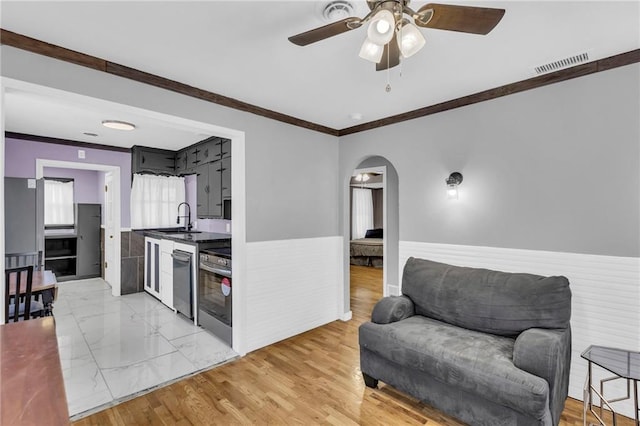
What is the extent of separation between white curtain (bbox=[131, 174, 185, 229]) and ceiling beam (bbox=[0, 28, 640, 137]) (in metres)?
3.18

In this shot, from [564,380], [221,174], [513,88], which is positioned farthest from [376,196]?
[564,380]

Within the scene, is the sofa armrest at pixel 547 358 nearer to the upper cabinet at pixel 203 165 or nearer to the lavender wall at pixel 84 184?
the upper cabinet at pixel 203 165

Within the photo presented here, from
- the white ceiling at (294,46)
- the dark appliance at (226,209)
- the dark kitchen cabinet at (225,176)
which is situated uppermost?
the white ceiling at (294,46)

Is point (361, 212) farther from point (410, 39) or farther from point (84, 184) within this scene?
point (410, 39)

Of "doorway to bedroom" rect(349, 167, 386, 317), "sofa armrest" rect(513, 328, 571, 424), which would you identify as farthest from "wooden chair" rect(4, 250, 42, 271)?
"sofa armrest" rect(513, 328, 571, 424)

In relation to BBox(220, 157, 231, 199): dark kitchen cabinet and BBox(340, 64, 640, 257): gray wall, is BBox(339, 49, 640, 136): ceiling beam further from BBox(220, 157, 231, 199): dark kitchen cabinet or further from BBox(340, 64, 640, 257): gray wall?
BBox(220, 157, 231, 199): dark kitchen cabinet

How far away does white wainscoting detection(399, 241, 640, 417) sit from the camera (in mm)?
2180

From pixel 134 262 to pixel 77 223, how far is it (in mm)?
2114

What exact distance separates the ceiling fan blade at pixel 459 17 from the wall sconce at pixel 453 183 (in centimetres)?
171

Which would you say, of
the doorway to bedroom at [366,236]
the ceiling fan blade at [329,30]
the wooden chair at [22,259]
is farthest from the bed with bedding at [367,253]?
the ceiling fan blade at [329,30]

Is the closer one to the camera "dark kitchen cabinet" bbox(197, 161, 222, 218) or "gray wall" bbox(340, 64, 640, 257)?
"gray wall" bbox(340, 64, 640, 257)

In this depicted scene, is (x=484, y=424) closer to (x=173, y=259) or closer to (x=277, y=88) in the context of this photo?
(x=277, y=88)

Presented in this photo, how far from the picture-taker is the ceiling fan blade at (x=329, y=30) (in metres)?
1.42

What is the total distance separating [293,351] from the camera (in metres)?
3.22
